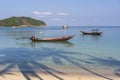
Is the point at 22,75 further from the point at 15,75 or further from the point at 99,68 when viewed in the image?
the point at 99,68

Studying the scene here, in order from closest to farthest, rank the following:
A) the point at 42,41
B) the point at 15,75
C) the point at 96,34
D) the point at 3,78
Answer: the point at 3,78
the point at 15,75
the point at 42,41
the point at 96,34

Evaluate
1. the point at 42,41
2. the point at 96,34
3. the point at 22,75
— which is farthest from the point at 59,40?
the point at 22,75

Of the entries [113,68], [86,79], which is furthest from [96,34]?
[86,79]

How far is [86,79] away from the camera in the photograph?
1322 centimetres

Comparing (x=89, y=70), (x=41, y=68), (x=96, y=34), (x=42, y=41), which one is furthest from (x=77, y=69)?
(x=96, y=34)

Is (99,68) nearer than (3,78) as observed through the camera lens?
No

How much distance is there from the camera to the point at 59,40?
42625mm

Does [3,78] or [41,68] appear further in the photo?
[41,68]

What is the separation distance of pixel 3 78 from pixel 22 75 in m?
1.34

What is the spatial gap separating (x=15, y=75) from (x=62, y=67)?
12.9 ft

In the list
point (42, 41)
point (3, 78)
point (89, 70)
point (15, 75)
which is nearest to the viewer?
point (3, 78)

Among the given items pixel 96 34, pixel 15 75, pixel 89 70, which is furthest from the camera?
pixel 96 34

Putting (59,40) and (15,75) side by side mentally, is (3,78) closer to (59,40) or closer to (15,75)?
(15,75)

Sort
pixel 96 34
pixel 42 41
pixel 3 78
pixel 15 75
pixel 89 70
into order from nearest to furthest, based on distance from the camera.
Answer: pixel 3 78 → pixel 15 75 → pixel 89 70 → pixel 42 41 → pixel 96 34
